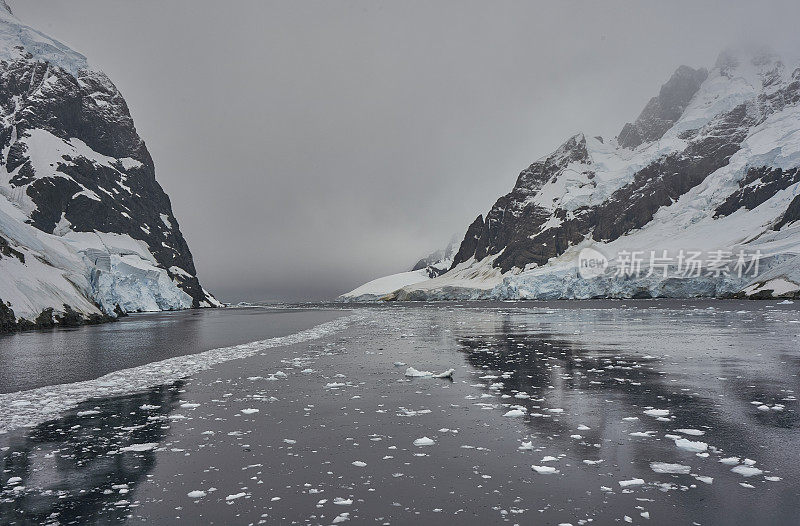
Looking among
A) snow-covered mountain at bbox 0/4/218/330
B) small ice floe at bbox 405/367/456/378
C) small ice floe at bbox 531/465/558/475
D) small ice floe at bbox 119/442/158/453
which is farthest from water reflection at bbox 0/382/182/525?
snow-covered mountain at bbox 0/4/218/330

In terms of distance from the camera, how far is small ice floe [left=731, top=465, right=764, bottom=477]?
20.8 feet

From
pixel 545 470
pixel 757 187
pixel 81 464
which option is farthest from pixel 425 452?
pixel 757 187

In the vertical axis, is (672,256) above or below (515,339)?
above

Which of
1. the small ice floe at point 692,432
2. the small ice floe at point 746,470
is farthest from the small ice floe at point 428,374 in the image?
the small ice floe at point 746,470

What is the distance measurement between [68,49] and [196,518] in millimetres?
228061

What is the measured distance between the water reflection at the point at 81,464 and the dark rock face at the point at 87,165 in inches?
5695

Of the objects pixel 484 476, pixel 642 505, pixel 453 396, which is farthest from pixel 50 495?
pixel 453 396

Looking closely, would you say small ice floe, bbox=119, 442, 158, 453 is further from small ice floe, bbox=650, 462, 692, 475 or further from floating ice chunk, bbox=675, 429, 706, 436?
Answer: floating ice chunk, bbox=675, 429, 706, 436

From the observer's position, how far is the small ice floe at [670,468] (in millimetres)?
6512

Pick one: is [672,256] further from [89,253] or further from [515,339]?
[89,253]

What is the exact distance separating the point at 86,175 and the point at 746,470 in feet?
586

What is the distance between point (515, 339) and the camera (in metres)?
27.5

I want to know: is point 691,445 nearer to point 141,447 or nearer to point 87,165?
point 141,447

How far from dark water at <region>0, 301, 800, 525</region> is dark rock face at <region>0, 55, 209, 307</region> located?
479 ft
